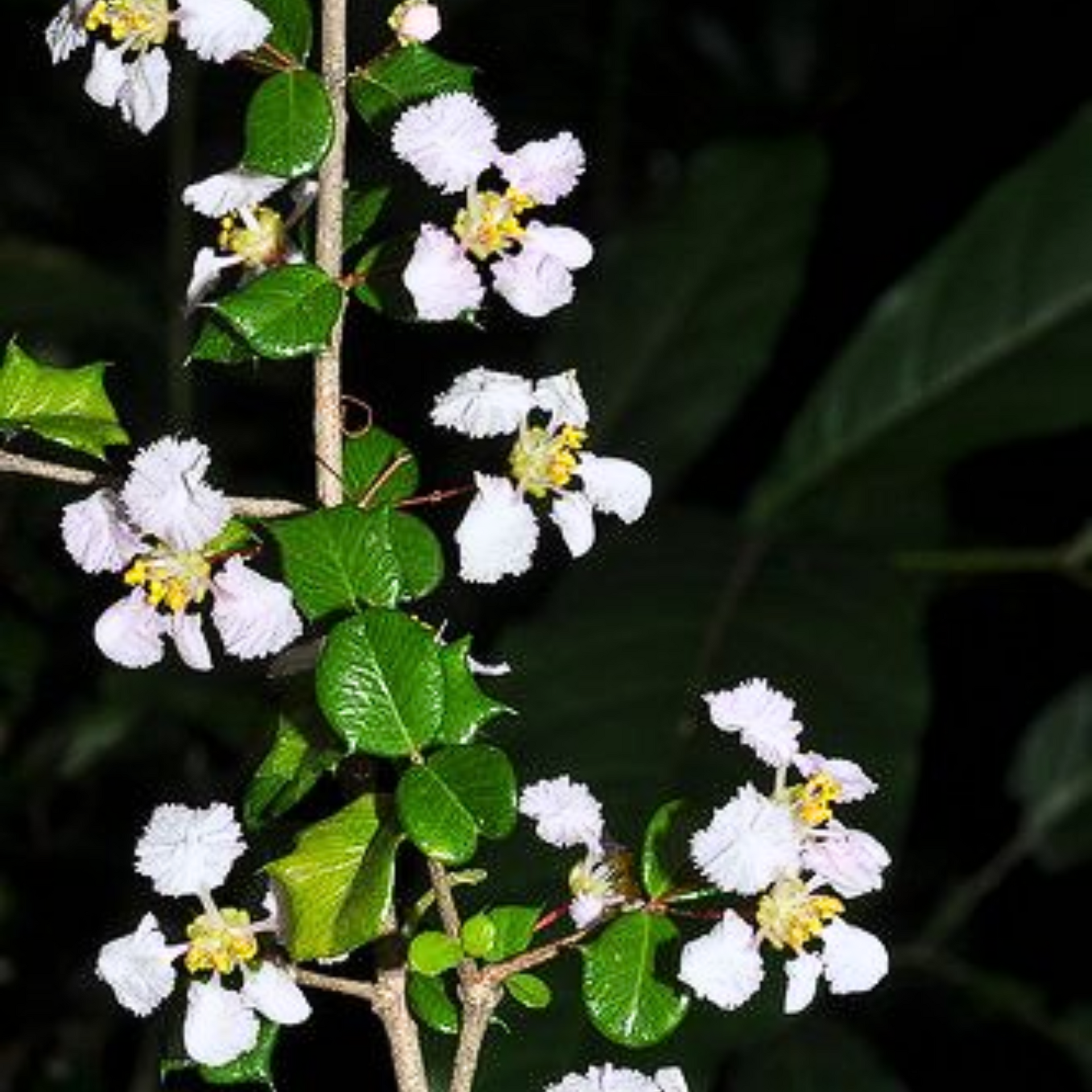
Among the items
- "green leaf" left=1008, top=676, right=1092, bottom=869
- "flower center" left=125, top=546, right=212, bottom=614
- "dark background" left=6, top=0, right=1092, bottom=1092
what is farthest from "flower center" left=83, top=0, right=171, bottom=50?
"green leaf" left=1008, top=676, right=1092, bottom=869

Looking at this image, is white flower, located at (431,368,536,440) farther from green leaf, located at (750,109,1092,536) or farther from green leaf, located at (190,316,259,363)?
green leaf, located at (750,109,1092,536)

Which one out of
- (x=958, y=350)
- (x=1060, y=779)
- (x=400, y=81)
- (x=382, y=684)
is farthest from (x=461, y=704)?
(x=1060, y=779)

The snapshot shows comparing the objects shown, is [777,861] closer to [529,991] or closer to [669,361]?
[529,991]

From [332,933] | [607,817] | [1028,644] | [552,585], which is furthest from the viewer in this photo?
[1028,644]

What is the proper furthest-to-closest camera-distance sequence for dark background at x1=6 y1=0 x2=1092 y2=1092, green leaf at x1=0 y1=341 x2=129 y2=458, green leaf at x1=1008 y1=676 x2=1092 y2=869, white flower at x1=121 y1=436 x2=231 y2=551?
green leaf at x1=1008 y1=676 x2=1092 y2=869 < dark background at x1=6 y1=0 x2=1092 y2=1092 < green leaf at x1=0 y1=341 x2=129 y2=458 < white flower at x1=121 y1=436 x2=231 y2=551

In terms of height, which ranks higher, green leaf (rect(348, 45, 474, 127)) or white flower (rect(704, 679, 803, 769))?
green leaf (rect(348, 45, 474, 127))

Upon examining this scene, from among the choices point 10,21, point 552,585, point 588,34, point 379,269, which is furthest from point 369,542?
point 10,21

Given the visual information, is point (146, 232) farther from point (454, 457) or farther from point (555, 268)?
point (555, 268)
